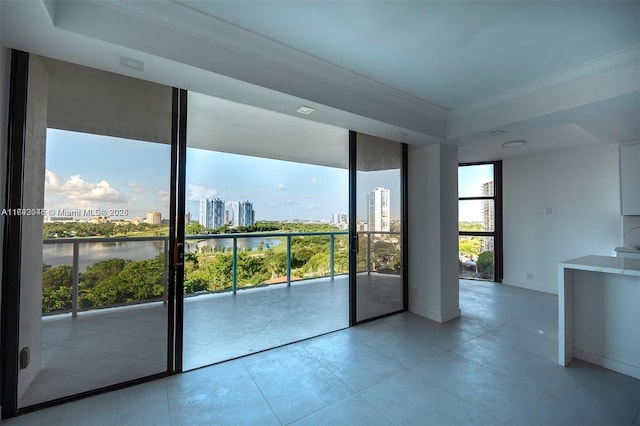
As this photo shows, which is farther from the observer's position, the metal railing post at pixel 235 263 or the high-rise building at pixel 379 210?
the metal railing post at pixel 235 263

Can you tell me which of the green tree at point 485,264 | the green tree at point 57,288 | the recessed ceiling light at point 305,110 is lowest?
the green tree at point 485,264

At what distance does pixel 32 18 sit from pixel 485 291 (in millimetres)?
5981

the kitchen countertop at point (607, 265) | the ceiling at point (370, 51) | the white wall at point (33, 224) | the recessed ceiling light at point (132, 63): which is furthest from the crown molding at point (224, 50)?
the kitchen countertop at point (607, 265)

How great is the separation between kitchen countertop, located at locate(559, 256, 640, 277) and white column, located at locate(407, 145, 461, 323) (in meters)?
1.21

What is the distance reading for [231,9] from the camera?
1668 millimetres

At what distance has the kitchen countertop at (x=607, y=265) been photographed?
1989mm

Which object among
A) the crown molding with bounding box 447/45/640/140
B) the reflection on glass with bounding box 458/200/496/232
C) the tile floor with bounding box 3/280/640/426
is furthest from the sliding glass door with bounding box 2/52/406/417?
the reflection on glass with bounding box 458/200/496/232

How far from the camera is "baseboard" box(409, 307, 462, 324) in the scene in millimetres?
3297

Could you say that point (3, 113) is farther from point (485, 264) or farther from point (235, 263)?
point (485, 264)

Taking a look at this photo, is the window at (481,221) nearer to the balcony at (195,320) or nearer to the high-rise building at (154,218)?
the balcony at (195,320)

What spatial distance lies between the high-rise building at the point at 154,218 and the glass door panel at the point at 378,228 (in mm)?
2052

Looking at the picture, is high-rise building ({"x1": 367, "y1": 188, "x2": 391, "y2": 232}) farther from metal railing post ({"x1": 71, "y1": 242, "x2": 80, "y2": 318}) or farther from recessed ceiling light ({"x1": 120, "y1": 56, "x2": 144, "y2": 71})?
metal railing post ({"x1": 71, "y1": 242, "x2": 80, "y2": 318})

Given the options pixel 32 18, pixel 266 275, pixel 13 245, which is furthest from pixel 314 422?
pixel 266 275

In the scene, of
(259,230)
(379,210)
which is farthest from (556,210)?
(259,230)
